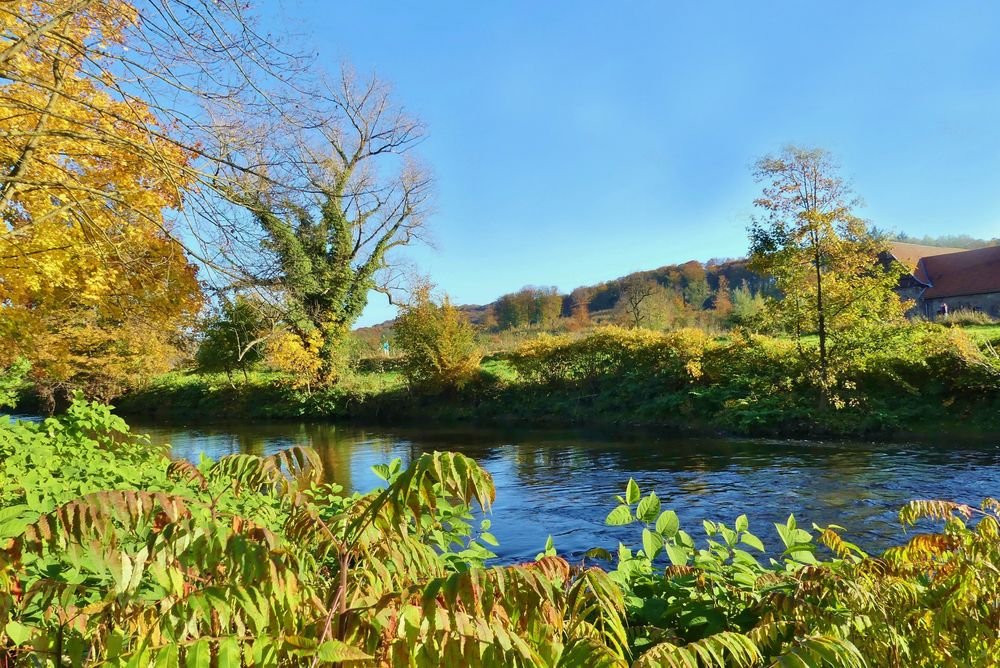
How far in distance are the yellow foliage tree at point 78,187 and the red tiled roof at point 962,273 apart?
159ft

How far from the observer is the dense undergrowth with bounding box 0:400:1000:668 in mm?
1517

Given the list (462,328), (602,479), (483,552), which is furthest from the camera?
(462,328)

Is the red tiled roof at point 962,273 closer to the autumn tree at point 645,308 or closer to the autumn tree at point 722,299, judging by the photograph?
the autumn tree at point 722,299

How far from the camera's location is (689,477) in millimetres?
11609

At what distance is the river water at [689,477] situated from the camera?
8.25 m

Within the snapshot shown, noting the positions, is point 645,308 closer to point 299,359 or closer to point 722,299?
point 722,299

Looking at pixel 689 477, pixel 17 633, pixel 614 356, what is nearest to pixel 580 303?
pixel 614 356

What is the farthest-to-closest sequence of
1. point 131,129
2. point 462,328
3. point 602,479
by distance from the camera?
point 462,328 → point 602,479 → point 131,129

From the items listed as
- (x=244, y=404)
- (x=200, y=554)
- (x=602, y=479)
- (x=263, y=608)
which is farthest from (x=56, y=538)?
(x=244, y=404)

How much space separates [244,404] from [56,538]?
31269 millimetres

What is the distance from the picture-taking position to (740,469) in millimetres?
12148

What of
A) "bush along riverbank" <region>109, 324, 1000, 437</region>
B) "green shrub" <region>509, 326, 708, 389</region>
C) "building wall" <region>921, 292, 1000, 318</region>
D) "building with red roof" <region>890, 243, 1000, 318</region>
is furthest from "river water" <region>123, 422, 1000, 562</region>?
"building wall" <region>921, 292, 1000, 318</region>

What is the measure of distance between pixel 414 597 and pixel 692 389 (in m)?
18.6

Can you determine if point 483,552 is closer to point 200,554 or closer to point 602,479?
point 200,554
